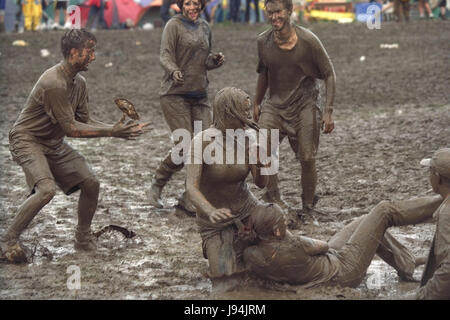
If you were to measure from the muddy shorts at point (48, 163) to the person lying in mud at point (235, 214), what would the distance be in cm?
143

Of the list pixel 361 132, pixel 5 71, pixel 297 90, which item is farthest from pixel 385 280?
pixel 5 71

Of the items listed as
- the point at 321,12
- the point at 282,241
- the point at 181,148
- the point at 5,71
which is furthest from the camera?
the point at 321,12

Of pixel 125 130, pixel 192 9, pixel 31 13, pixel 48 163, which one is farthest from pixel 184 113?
pixel 31 13

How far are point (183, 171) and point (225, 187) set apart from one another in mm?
4624

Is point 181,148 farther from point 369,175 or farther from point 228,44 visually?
point 228,44

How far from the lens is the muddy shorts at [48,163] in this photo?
6.89 meters

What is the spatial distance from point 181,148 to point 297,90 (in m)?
1.27

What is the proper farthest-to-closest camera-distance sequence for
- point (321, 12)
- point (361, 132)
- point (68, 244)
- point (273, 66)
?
1. point (321, 12)
2. point (361, 132)
3. point (273, 66)
4. point (68, 244)

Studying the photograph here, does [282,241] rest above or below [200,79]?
below

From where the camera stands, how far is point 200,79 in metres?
8.56

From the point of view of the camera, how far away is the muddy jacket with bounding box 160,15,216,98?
842 cm

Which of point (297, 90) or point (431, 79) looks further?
point (431, 79)

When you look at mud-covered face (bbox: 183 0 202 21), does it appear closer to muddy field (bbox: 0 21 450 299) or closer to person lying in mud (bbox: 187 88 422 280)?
muddy field (bbox: 0 21 450 299)
